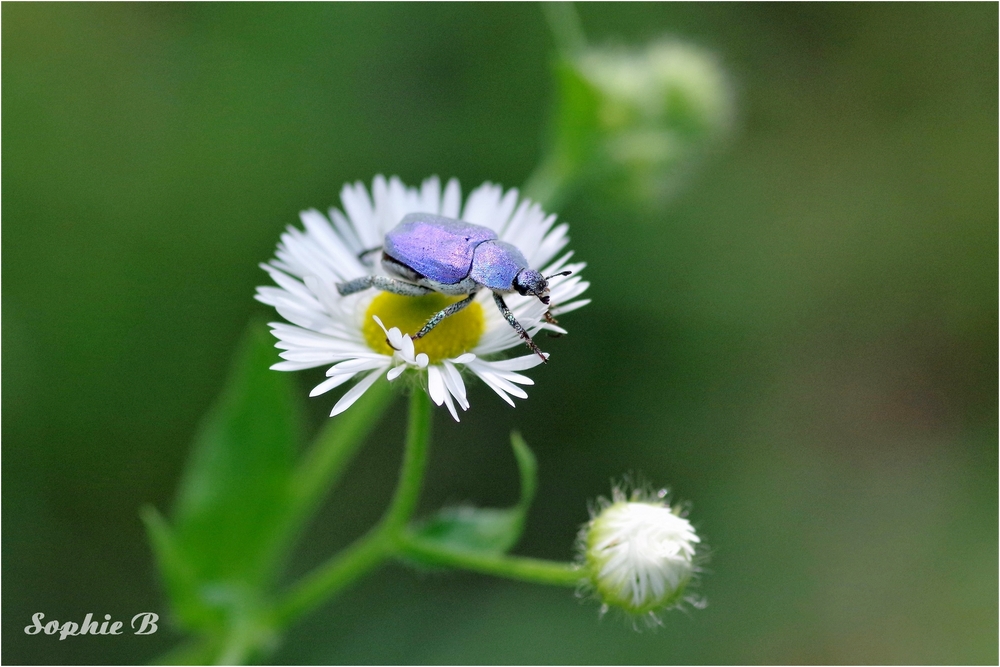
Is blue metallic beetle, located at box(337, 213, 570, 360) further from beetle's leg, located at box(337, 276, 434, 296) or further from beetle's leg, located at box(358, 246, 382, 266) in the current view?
beetle's leg, located at box(358, 246, 382, 266)

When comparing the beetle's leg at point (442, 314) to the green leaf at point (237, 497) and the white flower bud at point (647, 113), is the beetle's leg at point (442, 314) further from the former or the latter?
the white flower bud at point (647, 113)

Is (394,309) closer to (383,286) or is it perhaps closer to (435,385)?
(383,286)

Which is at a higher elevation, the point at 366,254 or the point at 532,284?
the point at 366,254

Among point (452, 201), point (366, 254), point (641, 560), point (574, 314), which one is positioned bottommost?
point (641, 560)

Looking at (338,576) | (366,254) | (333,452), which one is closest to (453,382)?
(366,254)

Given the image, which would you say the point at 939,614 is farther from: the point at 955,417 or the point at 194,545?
the point at 194,545

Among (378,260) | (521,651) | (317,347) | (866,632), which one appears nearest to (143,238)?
(378,260)
